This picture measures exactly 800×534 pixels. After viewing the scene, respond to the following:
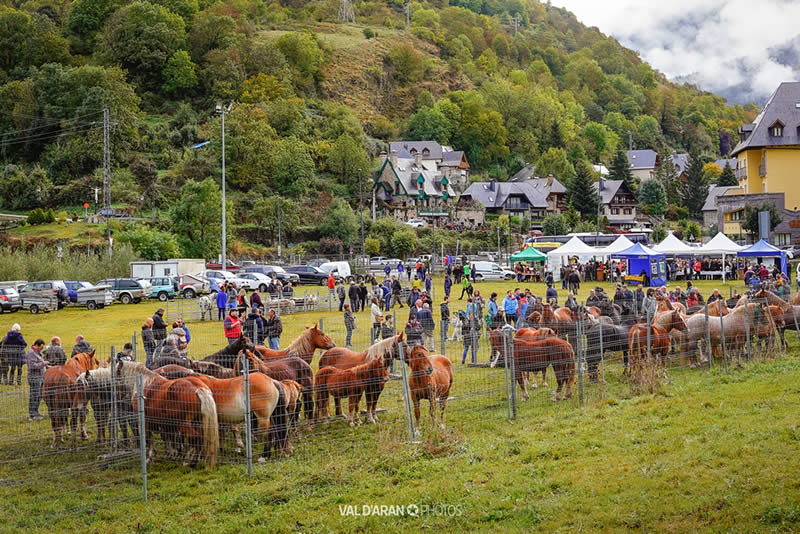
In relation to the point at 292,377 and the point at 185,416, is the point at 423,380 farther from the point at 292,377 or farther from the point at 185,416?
the point at 185,416

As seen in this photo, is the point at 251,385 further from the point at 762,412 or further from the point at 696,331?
the point at 696,331

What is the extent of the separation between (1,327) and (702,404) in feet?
97.7

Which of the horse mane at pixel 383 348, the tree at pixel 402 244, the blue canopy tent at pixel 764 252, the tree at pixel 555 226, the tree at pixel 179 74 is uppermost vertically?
the tree at pixel 179 74

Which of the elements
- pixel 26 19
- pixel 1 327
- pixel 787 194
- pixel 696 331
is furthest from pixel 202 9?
pixel 696 331

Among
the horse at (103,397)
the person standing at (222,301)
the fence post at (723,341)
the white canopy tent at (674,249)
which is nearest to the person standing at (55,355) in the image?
the horse at (103,397)

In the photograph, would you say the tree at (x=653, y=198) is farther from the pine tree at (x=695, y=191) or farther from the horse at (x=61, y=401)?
the horse at (x=61, y=401)

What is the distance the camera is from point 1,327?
31.7 m

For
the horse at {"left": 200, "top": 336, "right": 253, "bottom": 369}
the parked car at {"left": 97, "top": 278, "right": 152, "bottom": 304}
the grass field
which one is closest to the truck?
the parked car at {"left": 97, "top": 278, "right": 152, "bottom": 304}

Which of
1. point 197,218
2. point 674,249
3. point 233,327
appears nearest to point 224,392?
point 233,327

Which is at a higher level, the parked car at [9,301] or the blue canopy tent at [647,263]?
the blue canopy tent at [647,263]

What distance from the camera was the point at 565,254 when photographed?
47625mm

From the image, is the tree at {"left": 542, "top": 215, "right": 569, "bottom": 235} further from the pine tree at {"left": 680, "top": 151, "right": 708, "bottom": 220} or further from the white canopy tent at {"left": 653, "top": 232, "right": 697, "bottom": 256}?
the white canopy tent at {"left": 653, "top": 232, "right": 697, "bottom": 256}

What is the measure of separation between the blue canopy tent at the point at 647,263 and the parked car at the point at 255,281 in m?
22.4

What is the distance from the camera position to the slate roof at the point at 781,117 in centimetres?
6831
